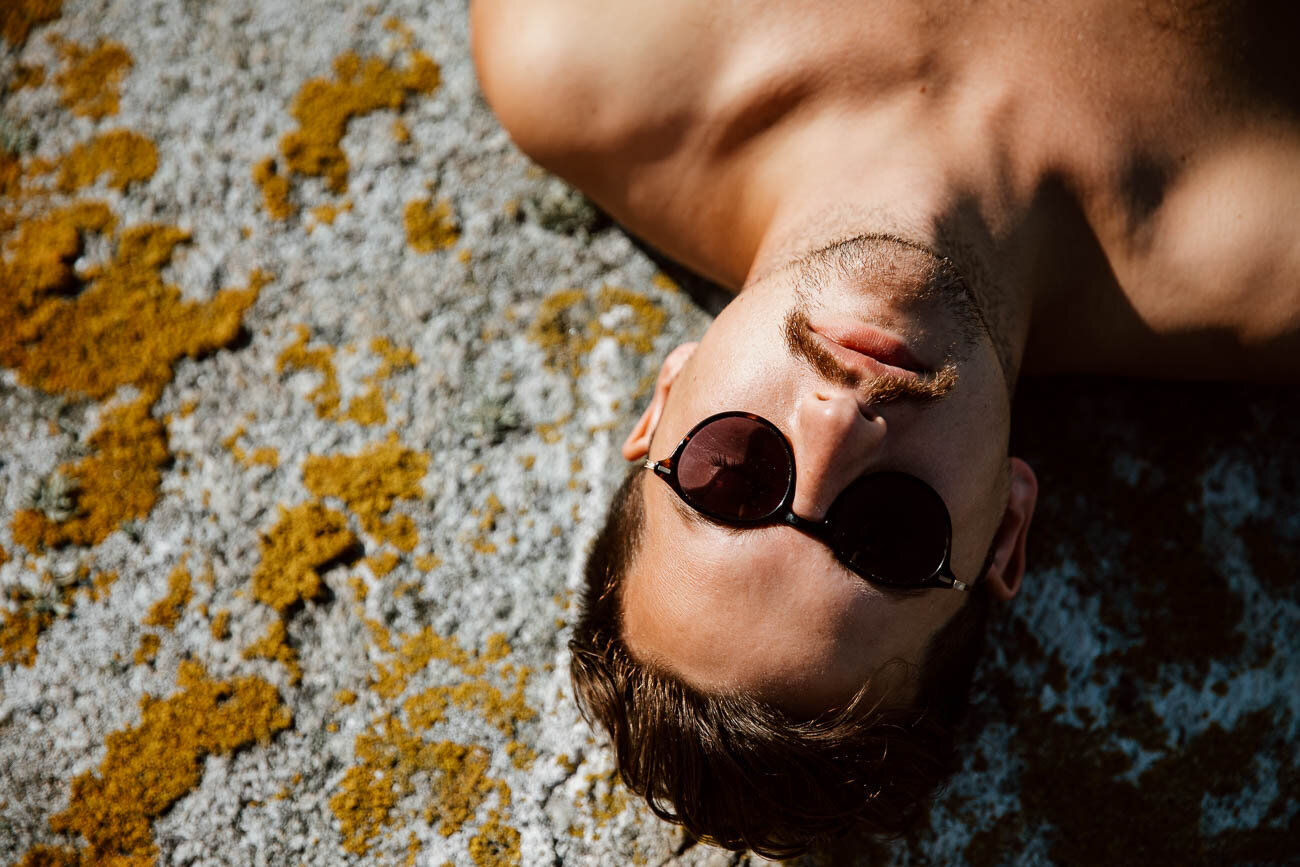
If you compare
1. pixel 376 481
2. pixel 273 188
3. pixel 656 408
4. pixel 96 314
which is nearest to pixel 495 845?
pixel 376 481

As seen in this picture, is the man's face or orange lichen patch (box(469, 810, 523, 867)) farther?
orange lichen patch (box(469, 810, 523, 867))

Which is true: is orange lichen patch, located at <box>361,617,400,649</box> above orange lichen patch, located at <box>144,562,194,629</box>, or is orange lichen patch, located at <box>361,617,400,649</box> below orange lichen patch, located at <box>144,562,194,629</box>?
below

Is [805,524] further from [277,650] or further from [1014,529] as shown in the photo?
[277,650]

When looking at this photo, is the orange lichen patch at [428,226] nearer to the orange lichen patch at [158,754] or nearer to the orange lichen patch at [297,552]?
Result: the orange lichen patch at [297,552]

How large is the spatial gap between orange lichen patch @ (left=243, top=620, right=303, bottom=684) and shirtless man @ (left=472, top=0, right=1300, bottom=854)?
0.83 meters

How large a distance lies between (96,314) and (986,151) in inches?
104

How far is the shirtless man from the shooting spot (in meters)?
1.96

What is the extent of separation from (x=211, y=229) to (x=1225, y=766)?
3469mm

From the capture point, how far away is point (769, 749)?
6.77 ft

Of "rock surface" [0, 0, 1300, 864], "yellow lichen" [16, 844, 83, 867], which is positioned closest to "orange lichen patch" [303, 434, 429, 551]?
"rock surface" [0, 0, 1300, 864]

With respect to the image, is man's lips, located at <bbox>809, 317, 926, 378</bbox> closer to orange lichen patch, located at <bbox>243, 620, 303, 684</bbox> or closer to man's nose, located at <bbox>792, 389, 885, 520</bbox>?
man's nose, located at <bbox>792, 389, 885, 520</bbox>

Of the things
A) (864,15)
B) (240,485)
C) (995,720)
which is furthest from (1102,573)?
(240,485)

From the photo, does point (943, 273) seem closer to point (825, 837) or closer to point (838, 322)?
point (838, 322)

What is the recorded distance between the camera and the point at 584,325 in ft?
9.26
